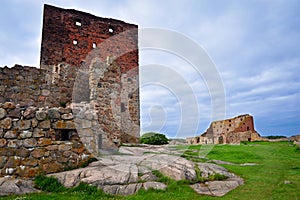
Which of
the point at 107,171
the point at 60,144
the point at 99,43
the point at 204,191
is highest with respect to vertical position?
the point at 99,43

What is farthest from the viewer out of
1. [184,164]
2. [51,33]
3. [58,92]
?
[51,33]

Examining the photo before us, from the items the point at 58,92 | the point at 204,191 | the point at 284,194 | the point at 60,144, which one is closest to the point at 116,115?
the point at 58,92

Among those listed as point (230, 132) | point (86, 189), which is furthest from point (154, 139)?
point (86, 189)

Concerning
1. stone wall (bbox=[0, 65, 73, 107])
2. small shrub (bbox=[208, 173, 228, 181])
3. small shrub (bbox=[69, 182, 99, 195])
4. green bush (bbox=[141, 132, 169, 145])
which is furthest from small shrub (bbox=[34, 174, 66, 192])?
green bush (bbox=[141, 132, 169, 145])

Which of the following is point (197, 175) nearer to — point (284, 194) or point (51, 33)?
point (284, 194)

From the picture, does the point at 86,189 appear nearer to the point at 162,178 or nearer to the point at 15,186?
the point at 15,186

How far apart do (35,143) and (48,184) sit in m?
1.44

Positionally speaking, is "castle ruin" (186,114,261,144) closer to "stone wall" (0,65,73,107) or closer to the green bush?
the green bush

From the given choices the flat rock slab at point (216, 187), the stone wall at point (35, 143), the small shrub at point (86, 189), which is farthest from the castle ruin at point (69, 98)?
the flat rock slab at point (216, 187)

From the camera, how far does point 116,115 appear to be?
13.8m

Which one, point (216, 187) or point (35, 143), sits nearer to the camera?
point (216, 187)

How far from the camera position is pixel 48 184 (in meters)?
6.42

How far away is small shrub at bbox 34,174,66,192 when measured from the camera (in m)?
6.18

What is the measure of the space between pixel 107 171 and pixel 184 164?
104 inches
